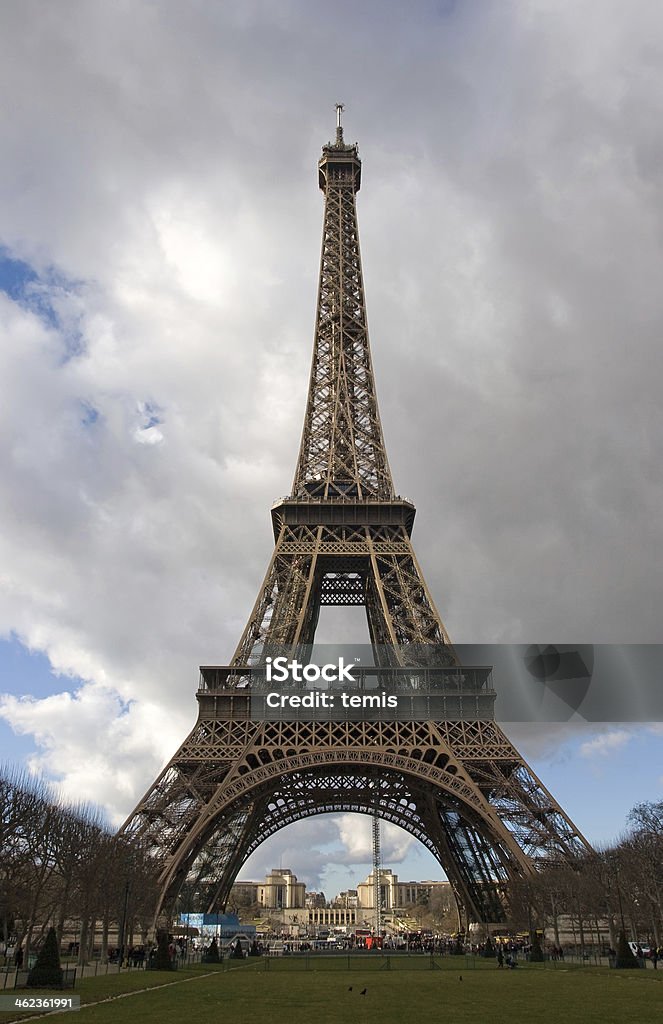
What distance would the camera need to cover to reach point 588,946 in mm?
58938

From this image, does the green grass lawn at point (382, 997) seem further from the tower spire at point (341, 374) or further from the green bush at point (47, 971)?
the tower spire at point (341, 374)

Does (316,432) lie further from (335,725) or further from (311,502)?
(335,725)

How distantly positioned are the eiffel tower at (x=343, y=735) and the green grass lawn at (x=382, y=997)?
12.1m

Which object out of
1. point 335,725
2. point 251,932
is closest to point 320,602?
point 335,725

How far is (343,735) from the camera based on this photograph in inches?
2239

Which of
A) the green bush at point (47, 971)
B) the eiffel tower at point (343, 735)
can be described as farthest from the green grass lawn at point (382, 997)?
the eiffel tower at point (343, 735)

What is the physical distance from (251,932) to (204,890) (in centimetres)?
2612

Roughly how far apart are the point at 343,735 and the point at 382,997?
30.3 meters

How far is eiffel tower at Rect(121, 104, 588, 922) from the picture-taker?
5297 cm

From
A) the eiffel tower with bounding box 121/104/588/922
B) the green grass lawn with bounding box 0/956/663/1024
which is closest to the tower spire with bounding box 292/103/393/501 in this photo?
the eiffel tower with bounding box 121/104/588/922

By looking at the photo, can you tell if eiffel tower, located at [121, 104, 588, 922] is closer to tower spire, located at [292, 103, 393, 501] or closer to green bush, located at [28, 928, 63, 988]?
tower spire, located at [292, 103, 393, 501]

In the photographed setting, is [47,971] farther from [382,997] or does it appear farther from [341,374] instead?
[341,374]

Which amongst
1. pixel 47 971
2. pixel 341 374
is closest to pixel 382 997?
pixel 47 971

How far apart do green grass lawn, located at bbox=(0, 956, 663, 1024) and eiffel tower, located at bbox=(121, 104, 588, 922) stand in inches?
477
